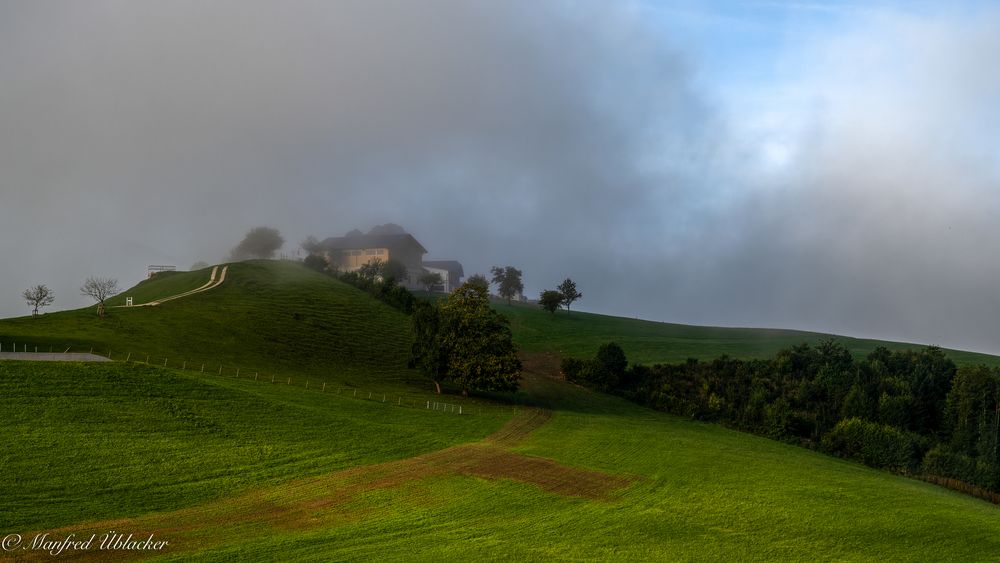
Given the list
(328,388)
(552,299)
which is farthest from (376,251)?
(328,388)

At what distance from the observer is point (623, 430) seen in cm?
6019

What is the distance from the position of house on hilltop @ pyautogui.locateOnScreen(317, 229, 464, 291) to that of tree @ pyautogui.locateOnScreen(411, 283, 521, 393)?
78484 millimetres

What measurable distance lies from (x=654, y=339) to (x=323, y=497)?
99.1 m

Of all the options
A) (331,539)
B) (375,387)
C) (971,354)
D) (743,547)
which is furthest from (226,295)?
(971,354)

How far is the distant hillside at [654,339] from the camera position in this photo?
11025cm

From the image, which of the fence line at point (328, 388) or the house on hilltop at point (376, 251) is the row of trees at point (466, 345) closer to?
the fence line at point (328, 388)

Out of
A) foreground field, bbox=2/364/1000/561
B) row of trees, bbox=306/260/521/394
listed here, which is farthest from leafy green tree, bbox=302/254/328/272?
foreground field, bbox=2/364/1000/561

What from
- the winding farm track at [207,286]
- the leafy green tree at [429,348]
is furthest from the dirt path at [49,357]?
the winding farm track at [207,286]

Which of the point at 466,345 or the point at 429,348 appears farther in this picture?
the point at 429,348

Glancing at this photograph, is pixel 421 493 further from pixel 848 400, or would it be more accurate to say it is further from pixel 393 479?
pixel 848 400

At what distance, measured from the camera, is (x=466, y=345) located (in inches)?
2899

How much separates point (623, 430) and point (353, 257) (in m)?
115

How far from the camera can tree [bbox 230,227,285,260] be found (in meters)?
168

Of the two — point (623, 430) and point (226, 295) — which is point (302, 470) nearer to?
point (623, 430)
